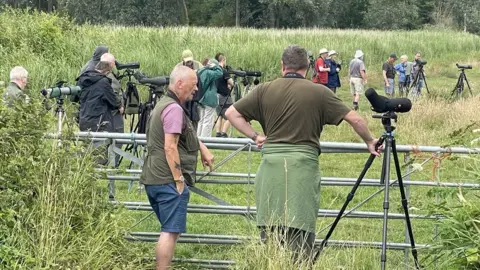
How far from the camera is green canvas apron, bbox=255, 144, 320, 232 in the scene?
17.3 ft

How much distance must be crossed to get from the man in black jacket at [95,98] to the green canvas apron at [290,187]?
4.21m

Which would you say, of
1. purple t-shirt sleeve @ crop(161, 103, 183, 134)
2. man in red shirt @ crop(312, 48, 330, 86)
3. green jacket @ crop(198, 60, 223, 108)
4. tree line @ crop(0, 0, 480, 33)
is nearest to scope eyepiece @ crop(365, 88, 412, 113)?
purple t-shirt sleeve @ crop(161, 103, 183, 134)

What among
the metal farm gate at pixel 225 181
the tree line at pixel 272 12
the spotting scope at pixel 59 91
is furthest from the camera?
the tree line at pixel 272 12

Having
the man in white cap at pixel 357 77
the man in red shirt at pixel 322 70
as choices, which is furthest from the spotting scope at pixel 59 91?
the man in white cap at pixel 357 77

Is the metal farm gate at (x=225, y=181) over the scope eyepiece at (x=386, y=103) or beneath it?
beneath

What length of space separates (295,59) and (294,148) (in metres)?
0.65

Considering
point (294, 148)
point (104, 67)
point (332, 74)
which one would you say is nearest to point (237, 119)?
point (294, 148)

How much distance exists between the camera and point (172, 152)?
5.75 meters

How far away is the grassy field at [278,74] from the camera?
648 cm

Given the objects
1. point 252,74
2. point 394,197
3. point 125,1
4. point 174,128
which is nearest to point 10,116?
point 174,128

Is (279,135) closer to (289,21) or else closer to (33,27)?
(33,27)

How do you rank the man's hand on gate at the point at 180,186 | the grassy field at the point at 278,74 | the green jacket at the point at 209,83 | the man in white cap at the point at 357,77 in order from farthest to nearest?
the man in white cap at the point at 357,77
the green jacket at the point at 209,83
the grassy field at the point at 278,74
the man's hand on gate at the point at 180,186

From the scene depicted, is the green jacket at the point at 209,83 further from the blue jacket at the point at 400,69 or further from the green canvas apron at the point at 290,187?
the blue jacket at the point at 400,69

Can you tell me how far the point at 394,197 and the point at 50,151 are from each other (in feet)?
13.0
